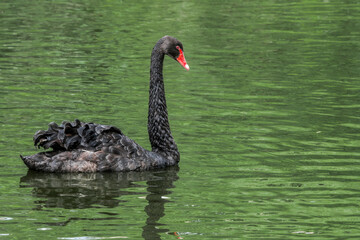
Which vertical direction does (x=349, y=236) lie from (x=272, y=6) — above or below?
below

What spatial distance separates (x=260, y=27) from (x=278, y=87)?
8.65 metres

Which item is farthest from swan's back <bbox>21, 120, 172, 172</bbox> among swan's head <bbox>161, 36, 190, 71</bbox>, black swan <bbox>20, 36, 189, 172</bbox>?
swan's head <bbox>161, 36, 190, 71</bbox>

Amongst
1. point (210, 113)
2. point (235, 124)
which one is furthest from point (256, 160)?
point (210, 113)

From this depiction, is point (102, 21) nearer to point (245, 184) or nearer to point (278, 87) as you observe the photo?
point (278, 87)

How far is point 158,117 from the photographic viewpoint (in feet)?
35.7

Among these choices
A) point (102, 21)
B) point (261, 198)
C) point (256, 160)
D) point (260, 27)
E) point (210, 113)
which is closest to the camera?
point (261, 198)

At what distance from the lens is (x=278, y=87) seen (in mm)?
15562

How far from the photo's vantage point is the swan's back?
971cm

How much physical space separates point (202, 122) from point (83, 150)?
3244 millimetres

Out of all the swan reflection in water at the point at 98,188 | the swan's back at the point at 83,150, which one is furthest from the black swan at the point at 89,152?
the swan reflection in water at the point at 98,188

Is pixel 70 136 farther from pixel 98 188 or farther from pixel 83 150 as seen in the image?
pixel 98 188

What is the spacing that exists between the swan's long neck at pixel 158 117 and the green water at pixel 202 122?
0.35 m

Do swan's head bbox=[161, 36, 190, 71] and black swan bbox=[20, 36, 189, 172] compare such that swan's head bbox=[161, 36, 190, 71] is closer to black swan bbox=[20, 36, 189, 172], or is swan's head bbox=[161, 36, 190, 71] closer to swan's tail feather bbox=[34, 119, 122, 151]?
black swan bbox=[20, 36, 189, 172]

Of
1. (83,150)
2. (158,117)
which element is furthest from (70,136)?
(158,117)
